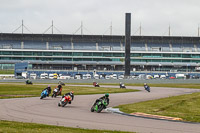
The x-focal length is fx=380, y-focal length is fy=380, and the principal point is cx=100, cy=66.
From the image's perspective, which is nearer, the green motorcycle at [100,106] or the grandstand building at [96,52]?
the green motorcycle at [100,106]

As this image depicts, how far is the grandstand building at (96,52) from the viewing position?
5413 inches

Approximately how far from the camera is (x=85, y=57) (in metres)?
138

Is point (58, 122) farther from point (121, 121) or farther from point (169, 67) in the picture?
point (169, 67)

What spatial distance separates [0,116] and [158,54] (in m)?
122

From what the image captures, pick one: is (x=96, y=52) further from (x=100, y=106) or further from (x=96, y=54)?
(x=100, y=106)

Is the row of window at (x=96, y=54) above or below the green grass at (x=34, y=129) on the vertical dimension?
above

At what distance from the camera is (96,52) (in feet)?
454

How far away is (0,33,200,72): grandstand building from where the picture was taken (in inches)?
5413

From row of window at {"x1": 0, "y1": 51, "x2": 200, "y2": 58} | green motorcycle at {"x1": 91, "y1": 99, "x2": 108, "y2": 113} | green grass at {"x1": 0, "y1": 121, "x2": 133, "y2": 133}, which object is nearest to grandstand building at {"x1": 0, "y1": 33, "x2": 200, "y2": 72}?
row of window at {"x1": 0, "y1": 51, "x2": 200, "y2": 58}

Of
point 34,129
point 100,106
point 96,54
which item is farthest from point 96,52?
point 34,129

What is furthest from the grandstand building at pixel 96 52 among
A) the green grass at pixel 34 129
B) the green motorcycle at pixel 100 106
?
the green grass at pixel 34 129

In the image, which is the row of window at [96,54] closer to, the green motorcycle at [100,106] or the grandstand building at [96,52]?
the grandstand building at [96,52]

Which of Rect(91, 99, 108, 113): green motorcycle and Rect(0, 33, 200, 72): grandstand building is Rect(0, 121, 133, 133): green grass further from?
Rect(0, 33, 200, 72): grandstand building

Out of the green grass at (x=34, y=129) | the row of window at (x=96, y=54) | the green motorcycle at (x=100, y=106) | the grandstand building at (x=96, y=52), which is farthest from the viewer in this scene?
the grandstand building at (x=96, y=52)
